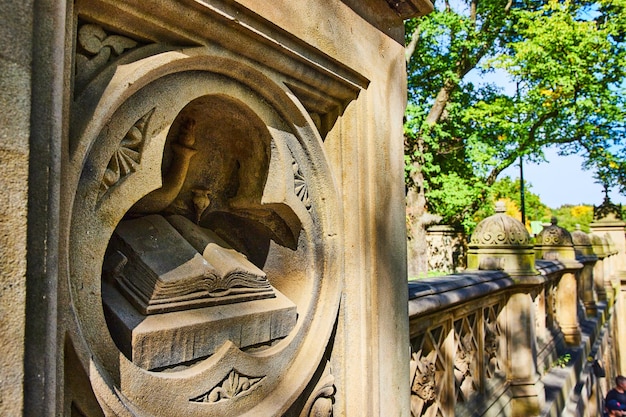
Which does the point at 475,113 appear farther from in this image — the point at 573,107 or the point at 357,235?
the point at 357,235

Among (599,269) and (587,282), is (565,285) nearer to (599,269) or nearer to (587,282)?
(587,282)

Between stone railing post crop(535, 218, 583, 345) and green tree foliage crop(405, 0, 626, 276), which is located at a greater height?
green tree foliage crop(405, 0, 626, 276)

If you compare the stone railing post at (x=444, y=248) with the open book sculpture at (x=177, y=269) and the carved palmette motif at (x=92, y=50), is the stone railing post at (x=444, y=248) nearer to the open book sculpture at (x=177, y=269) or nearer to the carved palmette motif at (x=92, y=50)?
the open book sculpture at (x=177, y=269)

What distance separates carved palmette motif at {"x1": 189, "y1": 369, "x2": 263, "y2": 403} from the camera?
1333mm

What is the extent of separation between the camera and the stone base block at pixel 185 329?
121cm

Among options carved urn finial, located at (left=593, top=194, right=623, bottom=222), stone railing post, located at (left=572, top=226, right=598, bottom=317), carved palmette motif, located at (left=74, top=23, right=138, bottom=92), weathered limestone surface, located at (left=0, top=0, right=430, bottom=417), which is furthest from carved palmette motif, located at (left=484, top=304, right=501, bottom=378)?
carved urn finial, located at (left=593, top=194, right=623, bottom=222)

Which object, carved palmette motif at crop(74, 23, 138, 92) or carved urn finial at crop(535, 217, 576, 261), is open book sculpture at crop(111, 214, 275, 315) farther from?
carved urn finial at crop(535, 217, 576, 261)

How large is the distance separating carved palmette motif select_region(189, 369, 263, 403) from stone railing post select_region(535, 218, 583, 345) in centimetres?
628

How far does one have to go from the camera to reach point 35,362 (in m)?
0.87

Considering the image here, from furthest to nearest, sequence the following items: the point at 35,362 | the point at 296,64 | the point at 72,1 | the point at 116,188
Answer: the point at 296,64 < the point at 116,188 < the point at 72,1 < the point at 35,362

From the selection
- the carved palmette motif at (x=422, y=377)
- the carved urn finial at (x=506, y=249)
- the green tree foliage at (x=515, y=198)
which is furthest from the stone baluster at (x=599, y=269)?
the carved palmette motif at (x=422, y=377)

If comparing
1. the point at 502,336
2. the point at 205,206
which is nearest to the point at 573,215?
the point at 502,336

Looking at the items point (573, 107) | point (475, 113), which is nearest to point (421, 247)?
point (475, 113)

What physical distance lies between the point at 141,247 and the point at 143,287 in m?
0.13
